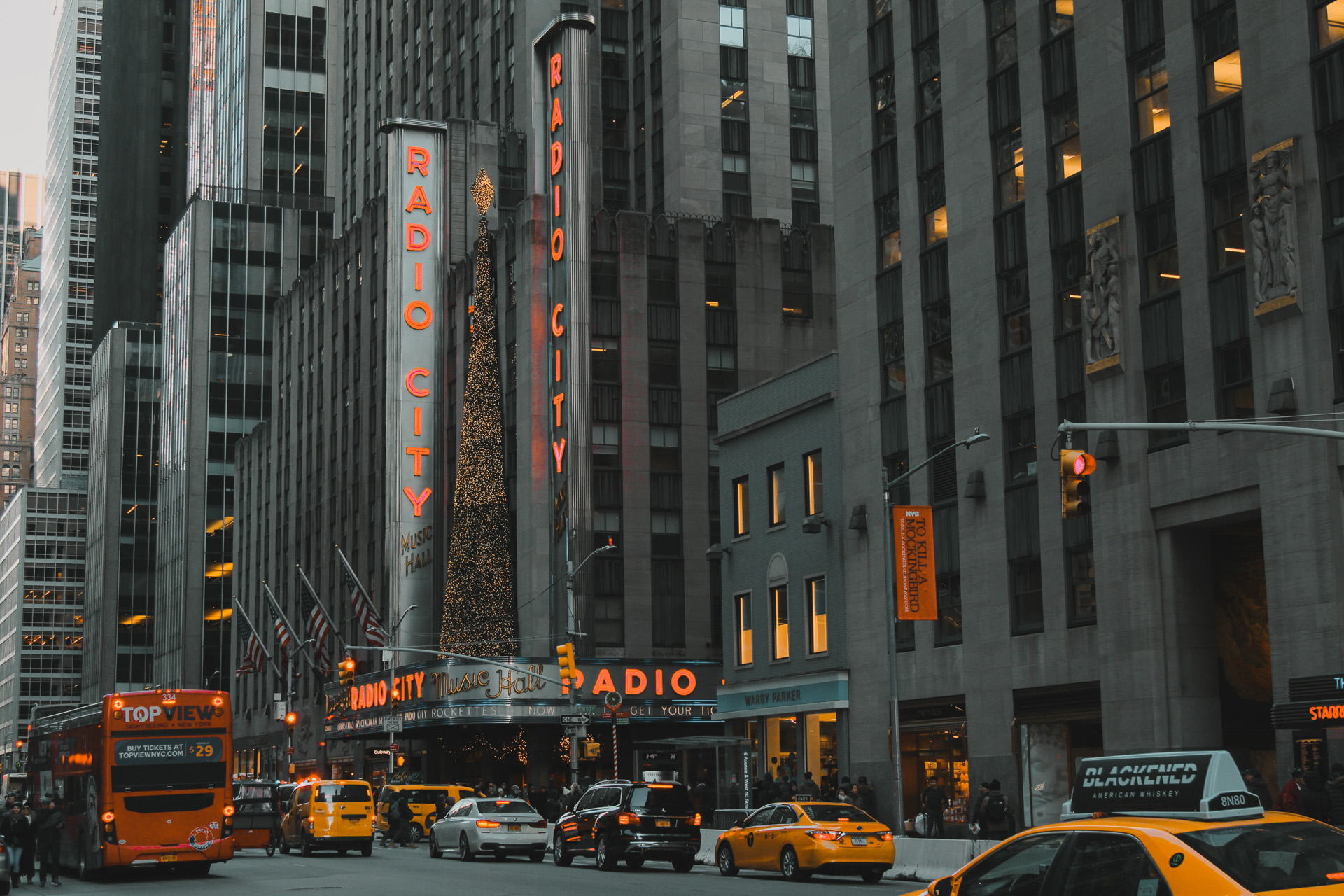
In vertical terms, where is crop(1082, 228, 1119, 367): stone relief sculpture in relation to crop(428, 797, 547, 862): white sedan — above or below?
above

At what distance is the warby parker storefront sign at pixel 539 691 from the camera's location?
58.7 metres

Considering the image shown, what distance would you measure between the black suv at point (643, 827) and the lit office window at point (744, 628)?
1459 cm

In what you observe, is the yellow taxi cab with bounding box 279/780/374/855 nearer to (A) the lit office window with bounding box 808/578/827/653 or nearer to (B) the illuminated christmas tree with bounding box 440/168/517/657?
(A) the lit office window with bounding box 808/578/827/653

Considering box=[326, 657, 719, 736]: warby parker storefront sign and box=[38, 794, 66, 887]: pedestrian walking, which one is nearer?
box=[38, 794, 66, 887]: pedestrian walking

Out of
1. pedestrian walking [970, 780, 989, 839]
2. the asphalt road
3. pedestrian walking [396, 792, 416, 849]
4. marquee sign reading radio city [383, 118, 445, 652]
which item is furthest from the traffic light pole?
marquee sign reading radio city [383, 118, 445, 652]

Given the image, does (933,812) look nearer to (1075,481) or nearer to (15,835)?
(1075,481)

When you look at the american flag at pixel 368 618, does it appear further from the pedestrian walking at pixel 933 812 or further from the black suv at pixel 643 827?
the pedestrian walking at pixel 933 812

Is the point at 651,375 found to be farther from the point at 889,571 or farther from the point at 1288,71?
the point at 1288,71

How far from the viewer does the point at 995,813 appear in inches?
1241

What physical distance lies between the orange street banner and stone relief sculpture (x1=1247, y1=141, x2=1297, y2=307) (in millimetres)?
10881

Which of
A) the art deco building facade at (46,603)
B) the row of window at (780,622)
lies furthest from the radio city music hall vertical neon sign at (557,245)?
the art deco building facade at (46,603)

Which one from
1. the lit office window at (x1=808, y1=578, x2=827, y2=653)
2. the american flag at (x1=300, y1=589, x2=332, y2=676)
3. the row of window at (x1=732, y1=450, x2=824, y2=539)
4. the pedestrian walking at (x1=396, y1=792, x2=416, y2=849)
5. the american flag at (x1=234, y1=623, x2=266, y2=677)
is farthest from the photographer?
the american flag at (x1=234, y1=623, x2=266, y2=677)

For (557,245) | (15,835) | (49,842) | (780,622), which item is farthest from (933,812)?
(557,245)

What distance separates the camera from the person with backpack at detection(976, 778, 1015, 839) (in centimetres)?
3145
